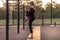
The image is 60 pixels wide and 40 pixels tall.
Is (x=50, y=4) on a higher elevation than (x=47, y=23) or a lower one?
higher

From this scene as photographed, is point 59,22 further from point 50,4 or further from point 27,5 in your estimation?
point 27,5

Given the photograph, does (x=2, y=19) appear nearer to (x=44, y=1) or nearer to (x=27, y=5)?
(x=27, y=5)

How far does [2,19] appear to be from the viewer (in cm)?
1923

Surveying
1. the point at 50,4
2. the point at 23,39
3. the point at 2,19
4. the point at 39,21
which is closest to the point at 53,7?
the point at 50,4

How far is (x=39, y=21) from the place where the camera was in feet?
71.3

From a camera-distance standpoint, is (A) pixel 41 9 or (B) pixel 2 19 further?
(A) pixel 41 9

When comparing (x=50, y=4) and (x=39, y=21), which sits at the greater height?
(x=50, y=4)

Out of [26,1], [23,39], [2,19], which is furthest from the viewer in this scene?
[26,1]

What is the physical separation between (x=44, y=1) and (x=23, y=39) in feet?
40.1

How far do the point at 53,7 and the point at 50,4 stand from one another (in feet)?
1.38

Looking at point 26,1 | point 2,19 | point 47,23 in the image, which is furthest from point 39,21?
point 2,19

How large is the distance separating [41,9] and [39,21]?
3.67 feet

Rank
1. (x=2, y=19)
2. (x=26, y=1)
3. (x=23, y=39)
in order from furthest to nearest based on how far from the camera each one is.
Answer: (x=26, y=1)
(x=2, y=19)
(x=23, y=39)

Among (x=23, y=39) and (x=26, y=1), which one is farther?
(x=26, y=1)
